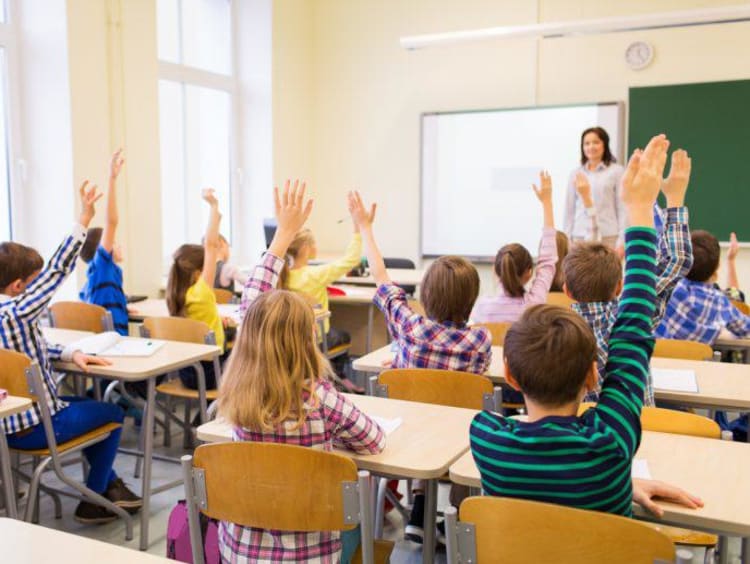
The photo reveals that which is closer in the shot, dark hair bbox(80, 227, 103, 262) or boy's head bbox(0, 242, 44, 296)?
boy's head bbox(0, 242, 44, 296)

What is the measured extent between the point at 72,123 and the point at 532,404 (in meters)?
4.05

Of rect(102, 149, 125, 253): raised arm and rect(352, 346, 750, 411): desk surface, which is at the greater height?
rect(102, 149, 125, 253): raised arm

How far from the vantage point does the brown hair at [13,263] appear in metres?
2.81

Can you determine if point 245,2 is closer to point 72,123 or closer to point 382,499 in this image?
point 72,123

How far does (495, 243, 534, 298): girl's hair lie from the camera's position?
3.29 meters

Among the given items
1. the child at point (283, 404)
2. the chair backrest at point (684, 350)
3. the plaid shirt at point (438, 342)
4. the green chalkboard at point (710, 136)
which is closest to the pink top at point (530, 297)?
the chair backrest at point (684, 350)

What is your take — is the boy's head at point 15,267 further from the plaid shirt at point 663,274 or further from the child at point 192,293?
the plaid shirt at point 663,274

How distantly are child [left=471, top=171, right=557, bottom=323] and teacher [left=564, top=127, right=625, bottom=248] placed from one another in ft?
6.12

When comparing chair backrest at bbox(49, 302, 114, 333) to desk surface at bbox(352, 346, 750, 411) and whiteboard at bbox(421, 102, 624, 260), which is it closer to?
desk surface at bbox(352, 346, 750, 411)

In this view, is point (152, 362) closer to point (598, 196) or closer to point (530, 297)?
point (530, 297)

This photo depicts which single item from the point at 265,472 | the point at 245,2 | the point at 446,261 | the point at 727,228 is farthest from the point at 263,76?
the point at 265,472

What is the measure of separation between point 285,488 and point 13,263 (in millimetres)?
1805

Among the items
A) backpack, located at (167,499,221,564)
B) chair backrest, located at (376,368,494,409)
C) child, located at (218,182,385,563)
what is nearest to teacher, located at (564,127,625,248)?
chair backrest, located at (376,368,494,409)

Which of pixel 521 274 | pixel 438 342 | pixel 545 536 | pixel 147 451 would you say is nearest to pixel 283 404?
pixel 545 536
